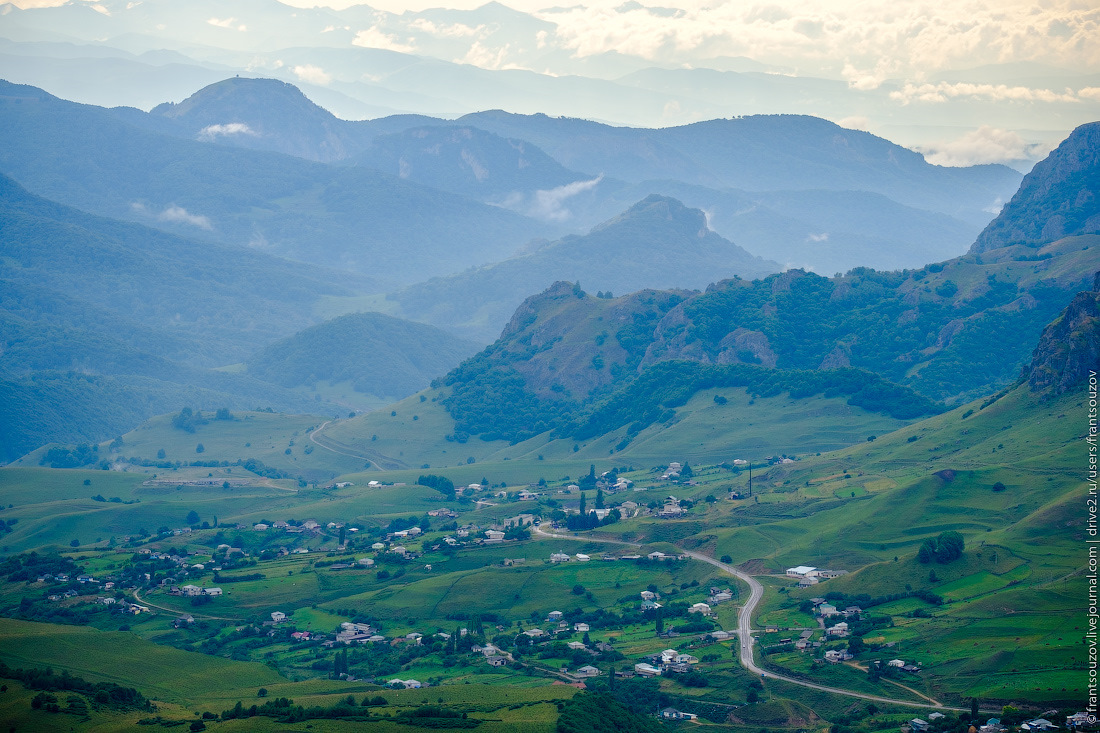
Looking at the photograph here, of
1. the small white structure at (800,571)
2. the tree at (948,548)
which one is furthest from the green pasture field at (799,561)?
the small white structure at (800,571)

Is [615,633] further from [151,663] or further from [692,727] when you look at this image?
[151,663]

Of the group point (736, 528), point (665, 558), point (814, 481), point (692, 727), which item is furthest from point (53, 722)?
point (814, 481)

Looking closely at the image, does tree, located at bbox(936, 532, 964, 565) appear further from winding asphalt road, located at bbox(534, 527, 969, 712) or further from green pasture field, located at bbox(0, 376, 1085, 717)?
winding asphalt road, located at bbox(534, 527, 969, 712)

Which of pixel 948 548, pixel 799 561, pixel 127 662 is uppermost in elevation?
pixel 948 548

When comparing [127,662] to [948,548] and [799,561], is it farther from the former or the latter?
[948,548]

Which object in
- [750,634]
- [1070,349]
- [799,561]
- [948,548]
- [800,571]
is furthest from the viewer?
[1070,349]

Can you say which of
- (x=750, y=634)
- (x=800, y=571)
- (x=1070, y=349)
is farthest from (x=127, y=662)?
(x=1070, y=349)
